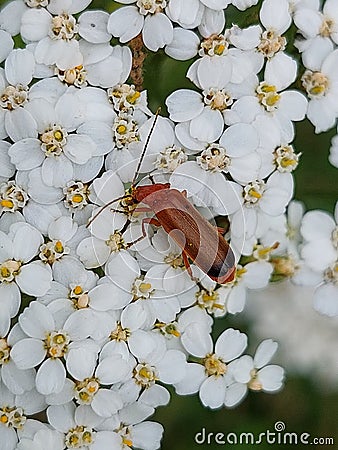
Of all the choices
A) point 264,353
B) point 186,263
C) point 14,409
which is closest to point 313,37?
point 186,263

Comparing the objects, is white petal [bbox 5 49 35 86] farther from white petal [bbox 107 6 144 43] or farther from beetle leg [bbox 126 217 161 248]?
beetle leg [bbox 126 217 161 248]

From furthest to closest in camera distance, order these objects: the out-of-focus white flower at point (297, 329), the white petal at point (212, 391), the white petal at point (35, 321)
A: the out-of-focus white flower at point (297, 329)
the white petal at point (212, 391)
the white petal at point (35, 321)

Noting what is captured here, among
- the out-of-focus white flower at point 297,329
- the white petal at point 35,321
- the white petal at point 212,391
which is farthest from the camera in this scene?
the out-of-focus white flower at point 297,329

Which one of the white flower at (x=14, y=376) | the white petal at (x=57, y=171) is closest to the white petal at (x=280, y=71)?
the white petal at (x=57, y=171)

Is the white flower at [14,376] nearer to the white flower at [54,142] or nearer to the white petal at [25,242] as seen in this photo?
the white petal at [25,242]

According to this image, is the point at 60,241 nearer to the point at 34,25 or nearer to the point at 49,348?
the point at 49,348
